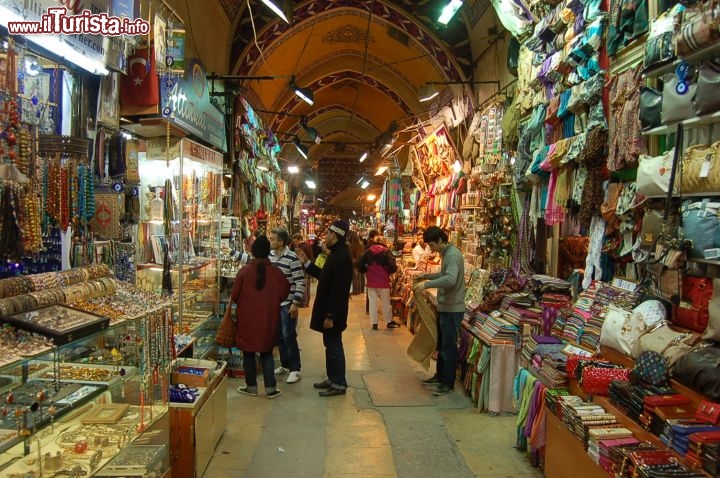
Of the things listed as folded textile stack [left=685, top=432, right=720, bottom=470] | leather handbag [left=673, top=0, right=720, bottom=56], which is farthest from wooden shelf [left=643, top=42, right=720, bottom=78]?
folded textile stack [left=685, top=432, right=720, bottom=470]

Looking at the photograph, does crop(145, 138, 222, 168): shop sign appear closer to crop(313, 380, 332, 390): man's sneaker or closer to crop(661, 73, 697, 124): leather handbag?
crop(313, 380, 332, 390): man's sneaker

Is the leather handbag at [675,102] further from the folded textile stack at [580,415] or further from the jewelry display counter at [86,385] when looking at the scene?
the jewelry display counter at [86,385]

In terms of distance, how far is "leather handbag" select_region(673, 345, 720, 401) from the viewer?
7.45 feet

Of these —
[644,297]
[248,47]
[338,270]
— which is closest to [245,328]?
[338,270]

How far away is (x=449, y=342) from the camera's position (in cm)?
506

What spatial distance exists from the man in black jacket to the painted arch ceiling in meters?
3.01

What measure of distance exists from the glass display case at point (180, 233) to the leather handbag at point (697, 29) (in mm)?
3596

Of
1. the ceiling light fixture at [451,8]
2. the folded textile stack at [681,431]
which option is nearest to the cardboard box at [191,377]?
the folded textile stack at [681,431]

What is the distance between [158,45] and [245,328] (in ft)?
7.76

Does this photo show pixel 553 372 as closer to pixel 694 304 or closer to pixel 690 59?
pixel 694 304

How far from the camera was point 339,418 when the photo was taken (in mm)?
4426

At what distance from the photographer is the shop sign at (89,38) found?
238 centimetres

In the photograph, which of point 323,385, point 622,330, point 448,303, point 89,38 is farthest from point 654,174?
point 323,385

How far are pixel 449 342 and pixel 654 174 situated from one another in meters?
2.60
